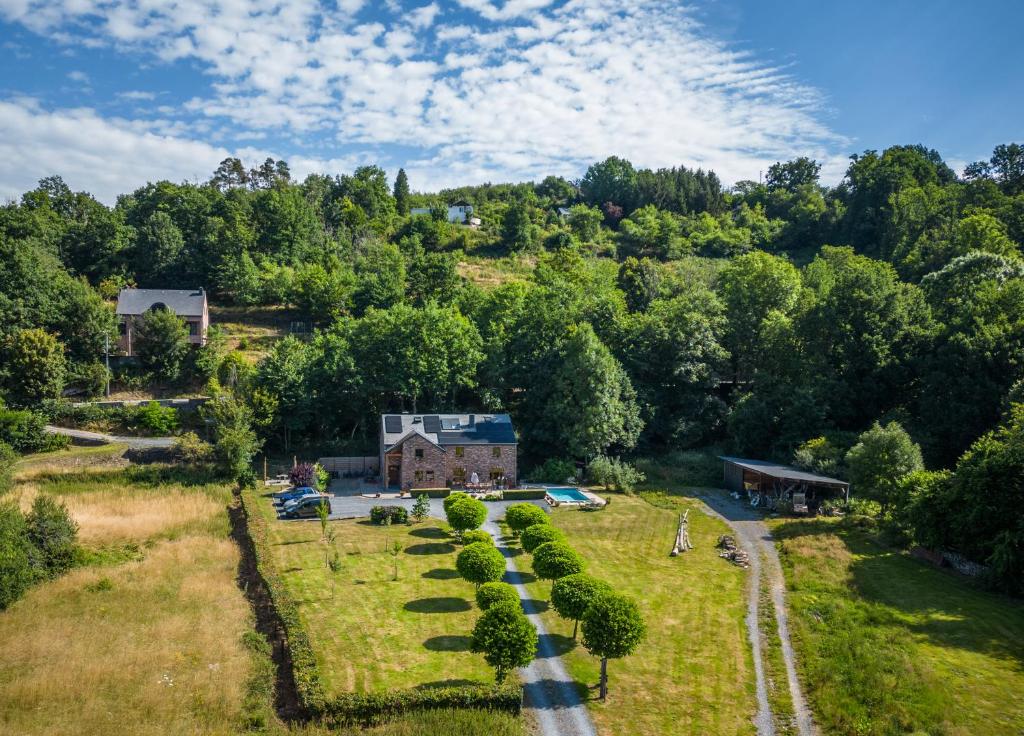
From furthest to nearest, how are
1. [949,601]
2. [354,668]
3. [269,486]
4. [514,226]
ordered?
[514,226]
[269,486]
[949,601]
[354,668]

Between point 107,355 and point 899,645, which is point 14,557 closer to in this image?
point 899,645

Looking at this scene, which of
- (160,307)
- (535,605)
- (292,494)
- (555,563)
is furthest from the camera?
(160,307)

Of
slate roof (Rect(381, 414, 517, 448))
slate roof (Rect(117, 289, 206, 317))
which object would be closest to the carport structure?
slate roof (Rect(381, 414, 517, 448))

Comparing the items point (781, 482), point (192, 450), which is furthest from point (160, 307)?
point (781, 482)

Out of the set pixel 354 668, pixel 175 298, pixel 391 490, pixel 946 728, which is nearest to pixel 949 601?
pixel 946 728

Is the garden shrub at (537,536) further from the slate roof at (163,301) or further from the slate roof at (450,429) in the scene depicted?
the slate roof at (163,301)

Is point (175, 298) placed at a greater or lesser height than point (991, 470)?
greater

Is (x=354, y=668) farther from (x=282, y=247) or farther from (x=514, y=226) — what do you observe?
(x=514, y=226)
